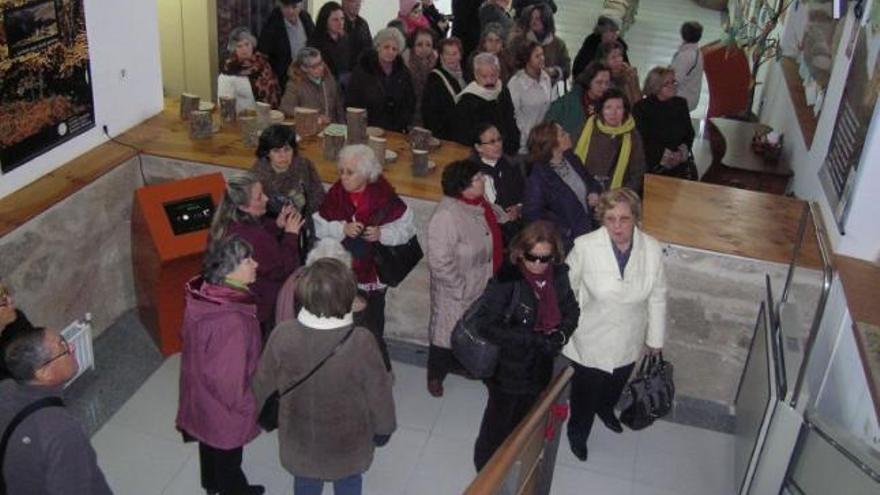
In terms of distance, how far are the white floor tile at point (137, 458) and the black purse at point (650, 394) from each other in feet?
7.54

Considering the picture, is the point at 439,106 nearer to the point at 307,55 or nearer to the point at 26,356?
the point at 307,55

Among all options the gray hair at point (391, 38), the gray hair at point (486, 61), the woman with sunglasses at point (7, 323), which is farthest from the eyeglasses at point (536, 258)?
the gray hair at point (391, 38)

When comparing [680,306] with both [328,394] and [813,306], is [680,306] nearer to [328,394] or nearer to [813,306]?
[813,306]

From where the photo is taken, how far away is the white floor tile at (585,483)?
187 inches

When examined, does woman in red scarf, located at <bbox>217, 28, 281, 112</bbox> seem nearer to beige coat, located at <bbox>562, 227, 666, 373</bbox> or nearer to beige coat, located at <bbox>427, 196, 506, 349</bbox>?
beige coat, located at <bbox>427, 196, 506, 349</bbox>

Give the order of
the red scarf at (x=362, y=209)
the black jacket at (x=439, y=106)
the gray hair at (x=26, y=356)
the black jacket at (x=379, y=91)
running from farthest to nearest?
the black jacket at (x=379, y=91)
the black jacket at (x=439, y=106)
the red scarf at (x=362, y=209)
the gray hair at (x=26, y=356)

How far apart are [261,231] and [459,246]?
101cm

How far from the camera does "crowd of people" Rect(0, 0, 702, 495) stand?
11.6ft

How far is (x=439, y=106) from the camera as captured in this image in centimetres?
674

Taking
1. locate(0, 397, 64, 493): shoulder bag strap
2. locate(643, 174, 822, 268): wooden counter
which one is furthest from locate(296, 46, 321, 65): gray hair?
locate(0, 397, 64, 493): shoulder bag strap

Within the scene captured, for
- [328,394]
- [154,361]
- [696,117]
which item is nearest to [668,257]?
[328,394]

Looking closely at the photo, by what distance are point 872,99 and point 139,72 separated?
4476 millimetres

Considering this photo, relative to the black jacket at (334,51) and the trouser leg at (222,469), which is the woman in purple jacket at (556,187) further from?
the black jacket at (334,51)

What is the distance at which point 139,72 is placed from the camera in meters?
6.13
